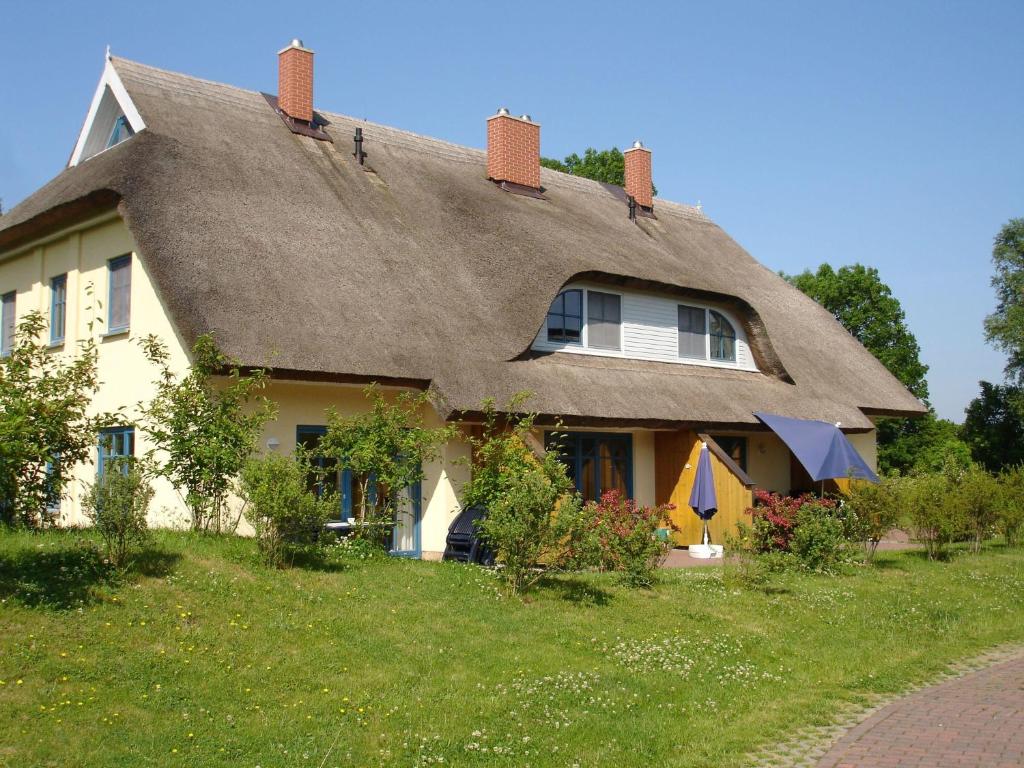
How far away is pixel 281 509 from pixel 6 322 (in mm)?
11626

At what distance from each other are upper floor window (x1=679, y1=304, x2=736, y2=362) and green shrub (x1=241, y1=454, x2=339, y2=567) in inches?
459

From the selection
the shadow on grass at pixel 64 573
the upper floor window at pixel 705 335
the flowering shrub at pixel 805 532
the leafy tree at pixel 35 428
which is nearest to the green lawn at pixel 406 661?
the shadow on grass at pixel 64 573

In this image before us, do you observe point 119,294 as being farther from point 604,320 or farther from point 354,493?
point 604,320

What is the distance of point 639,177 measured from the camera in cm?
2819

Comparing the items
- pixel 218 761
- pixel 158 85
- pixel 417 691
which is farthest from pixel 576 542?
pixel 158 85

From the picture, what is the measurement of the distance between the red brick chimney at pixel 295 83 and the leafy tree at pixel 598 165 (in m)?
22.5

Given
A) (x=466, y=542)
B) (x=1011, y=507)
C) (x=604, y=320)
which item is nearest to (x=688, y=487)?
(x=604, y=320)

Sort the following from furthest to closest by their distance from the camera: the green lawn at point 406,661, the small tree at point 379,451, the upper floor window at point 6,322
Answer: the upper floor window at point 6,322, the small tree at point 379,451, the green lawn at point 406,661

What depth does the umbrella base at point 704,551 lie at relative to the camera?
59.3 feet

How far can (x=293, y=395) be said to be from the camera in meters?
15.3

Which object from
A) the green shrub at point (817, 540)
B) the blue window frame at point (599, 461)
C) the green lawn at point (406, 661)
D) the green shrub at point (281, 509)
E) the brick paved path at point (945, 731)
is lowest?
the brick paved path at point (945, 731)

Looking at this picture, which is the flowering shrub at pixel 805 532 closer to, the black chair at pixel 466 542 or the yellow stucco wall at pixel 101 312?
the black chair at pixel 466 542

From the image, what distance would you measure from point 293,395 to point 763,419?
9575mm

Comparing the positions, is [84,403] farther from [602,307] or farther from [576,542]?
[602,307]
